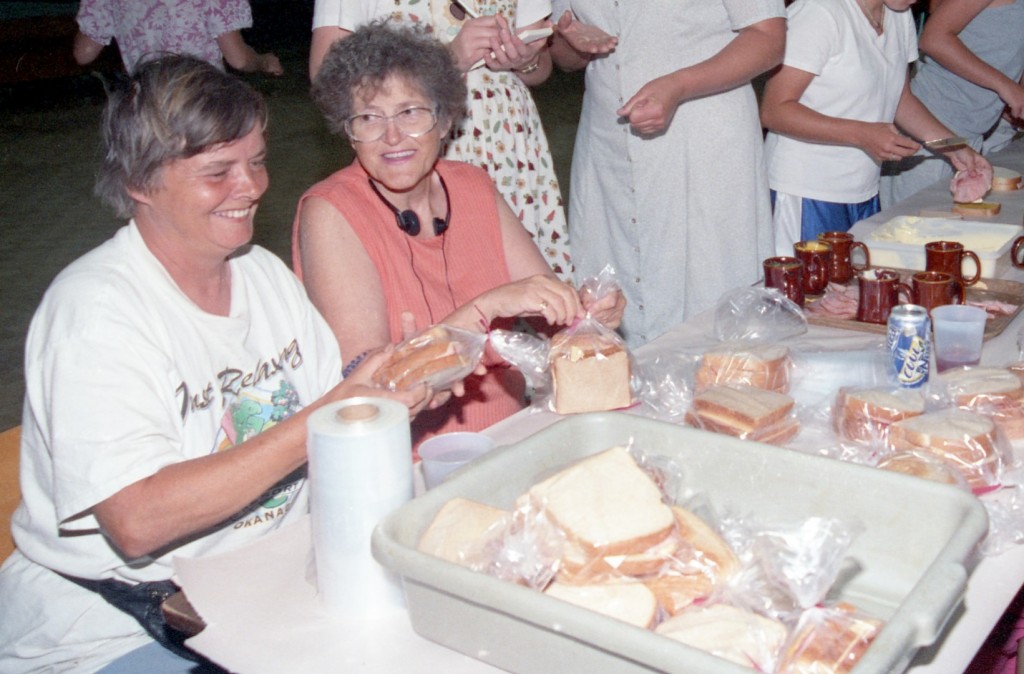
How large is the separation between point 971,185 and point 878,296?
125 centimetres

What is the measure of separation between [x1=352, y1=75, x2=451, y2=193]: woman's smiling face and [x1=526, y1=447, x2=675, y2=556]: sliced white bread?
1279 millimetres

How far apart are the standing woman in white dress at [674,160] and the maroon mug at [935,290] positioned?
95cm

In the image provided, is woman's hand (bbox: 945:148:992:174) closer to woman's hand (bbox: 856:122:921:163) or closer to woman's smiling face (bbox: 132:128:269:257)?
woman's hand (bbox: 856:122:921:163)

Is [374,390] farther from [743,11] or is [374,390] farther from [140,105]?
[743,11]

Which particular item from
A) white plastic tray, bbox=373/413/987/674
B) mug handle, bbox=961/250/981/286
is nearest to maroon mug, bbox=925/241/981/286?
mug handle, bbox=961/250/981/286

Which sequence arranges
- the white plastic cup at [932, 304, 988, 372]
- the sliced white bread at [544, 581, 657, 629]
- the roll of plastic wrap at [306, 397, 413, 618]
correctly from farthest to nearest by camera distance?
the white plastic cup at [932, 304, 988, 372] < the roll of plastic wrap at [306, 397, 413, 618] < the sliced white bread at [544, 581, 657, 629]

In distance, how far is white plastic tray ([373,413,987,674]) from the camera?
99 cm

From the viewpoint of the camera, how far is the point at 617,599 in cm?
114

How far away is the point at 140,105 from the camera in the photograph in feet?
5.76

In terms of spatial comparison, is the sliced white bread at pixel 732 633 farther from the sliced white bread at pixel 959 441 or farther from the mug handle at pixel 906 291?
the mug handle at pixel 906 291

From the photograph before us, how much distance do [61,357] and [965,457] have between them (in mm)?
1436

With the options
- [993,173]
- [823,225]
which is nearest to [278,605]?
[823,225]

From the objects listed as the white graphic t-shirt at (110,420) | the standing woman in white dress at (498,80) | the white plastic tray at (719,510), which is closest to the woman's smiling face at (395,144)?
the standing woman in white dress at (498,80)

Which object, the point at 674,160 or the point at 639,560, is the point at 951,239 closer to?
the point at 674,160
